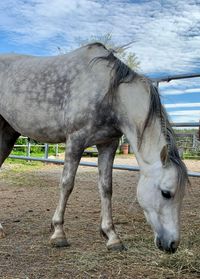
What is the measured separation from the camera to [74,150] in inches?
137

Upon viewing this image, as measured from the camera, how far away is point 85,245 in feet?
11.7

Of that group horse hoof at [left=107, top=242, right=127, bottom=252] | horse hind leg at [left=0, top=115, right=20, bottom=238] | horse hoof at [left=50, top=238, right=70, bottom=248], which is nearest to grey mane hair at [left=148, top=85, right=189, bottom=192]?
horse hoof at [left=107, top=242, right=127, bottom=252]

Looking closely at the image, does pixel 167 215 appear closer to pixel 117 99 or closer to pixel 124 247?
pixel 124 247

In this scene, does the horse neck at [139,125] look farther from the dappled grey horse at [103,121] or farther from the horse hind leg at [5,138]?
the horse hind leg at [5,138]

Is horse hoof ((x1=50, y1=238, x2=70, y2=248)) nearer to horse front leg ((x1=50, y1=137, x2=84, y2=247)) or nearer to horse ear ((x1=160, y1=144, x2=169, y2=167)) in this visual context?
horse front leg ((x1=50, y1=137, x2=84, y2=247))

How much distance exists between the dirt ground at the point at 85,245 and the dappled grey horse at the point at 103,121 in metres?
0.19

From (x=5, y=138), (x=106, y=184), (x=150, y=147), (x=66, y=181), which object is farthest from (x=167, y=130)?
(x=5, y=138)

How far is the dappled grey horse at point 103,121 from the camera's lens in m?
2.94

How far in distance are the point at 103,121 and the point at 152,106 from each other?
0.46m

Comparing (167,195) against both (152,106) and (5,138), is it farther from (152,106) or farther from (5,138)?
(5,138)

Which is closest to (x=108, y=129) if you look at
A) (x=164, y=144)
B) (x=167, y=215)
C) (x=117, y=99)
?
(x=117, y=99)

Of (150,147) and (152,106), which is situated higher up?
(152,106)

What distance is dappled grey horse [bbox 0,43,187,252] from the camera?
2943mm

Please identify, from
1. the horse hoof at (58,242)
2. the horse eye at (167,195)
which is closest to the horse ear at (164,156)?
the horse eye at (167,195)
